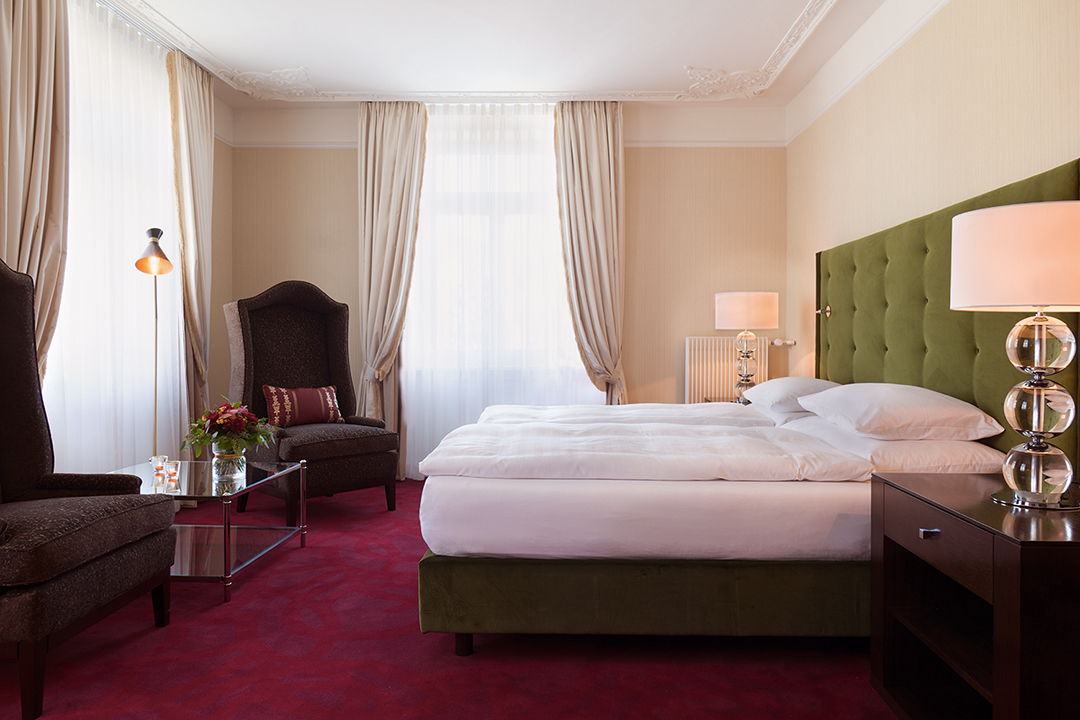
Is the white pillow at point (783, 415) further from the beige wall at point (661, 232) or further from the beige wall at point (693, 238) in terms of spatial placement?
the beige wall at point (693, 238)

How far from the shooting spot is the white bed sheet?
1.96 meters

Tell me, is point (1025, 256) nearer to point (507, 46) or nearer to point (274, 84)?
point (507, 46)

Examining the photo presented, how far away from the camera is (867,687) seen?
187 centimetres

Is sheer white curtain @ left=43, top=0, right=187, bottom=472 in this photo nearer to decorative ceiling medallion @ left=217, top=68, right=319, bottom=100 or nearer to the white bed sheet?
decorative ceiling medallion @ left=217, top=68, right=319, bottom=100

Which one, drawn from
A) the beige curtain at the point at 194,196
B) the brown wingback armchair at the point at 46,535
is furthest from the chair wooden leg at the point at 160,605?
the beige curtain at the point at 194,196

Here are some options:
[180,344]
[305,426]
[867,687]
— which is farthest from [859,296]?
[180,344]

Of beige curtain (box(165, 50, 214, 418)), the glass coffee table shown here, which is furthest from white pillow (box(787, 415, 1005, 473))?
beige curtain (box(165, 50, 214, 418))

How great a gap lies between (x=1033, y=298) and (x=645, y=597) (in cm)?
133

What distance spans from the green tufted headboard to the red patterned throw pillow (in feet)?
10.4

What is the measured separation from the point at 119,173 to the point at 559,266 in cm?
287

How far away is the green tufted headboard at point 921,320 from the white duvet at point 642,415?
66 centimetres

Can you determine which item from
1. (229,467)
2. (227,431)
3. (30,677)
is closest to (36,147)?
(227,431)

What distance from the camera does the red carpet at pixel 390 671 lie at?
1.77 metres

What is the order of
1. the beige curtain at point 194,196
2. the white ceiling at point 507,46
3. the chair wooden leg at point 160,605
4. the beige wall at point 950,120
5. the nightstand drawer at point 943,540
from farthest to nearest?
the beige curtain at point 194,196, the white ceiling at point 507,46, the chair wooden leg at point 160,605, the beige wall at point 950,120, the nightstand drawer at point 943,540
